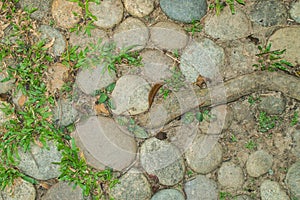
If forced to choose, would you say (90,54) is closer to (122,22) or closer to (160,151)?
(122,22)

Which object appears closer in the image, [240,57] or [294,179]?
[294,179]

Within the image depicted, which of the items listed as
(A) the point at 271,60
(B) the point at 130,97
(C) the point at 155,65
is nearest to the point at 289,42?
(A) the point at 271,60

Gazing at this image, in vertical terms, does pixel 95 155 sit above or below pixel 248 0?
below

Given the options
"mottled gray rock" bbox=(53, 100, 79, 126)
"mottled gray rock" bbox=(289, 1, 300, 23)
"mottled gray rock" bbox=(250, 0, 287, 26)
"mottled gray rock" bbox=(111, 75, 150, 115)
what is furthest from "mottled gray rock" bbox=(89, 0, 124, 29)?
"mottled gray rock" bbox=(289, 1, 300, 23)

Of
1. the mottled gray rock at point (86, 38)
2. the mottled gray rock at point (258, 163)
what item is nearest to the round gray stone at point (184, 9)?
the mottled gray rock at point (86, 38)

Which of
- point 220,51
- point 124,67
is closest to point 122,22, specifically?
point 124,67

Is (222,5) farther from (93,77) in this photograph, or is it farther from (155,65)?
(93,77)

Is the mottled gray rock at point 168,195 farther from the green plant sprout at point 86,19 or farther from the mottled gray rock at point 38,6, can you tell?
the mottled gray rock at point 38,6
